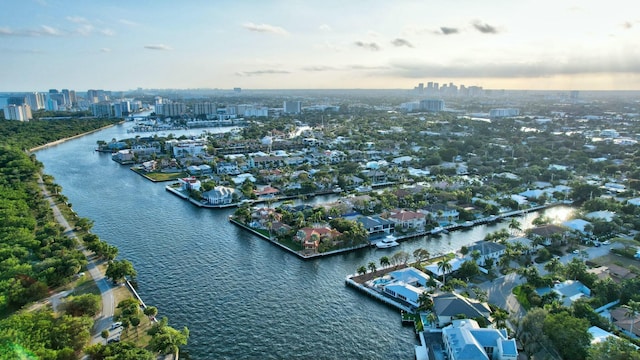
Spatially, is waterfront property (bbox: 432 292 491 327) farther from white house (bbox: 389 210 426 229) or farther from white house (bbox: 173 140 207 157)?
white house (bbox: 173 140 207 157)

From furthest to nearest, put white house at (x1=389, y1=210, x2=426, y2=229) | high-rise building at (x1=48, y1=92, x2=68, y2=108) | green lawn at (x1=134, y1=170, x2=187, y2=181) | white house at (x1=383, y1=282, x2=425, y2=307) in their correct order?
1. high-rise building at (x1=48, y1=92, x2=68, y2=108)
2. green lawn at (x1=134, y1=170, x2=187, y2=181)
3. white house at (x1=389, y1=210, x2=426, y2=229)
4. white house at (x1=383, y1=282, x2=425, y2=307)

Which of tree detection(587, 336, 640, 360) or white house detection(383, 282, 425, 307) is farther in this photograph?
white house detection(383, 282, 425, 307)

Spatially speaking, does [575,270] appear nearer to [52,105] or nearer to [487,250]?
[487,250]

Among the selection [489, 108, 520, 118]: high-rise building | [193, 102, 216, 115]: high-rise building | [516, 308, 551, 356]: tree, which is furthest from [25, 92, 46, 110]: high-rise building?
[516, 308, 551, 356]: tree

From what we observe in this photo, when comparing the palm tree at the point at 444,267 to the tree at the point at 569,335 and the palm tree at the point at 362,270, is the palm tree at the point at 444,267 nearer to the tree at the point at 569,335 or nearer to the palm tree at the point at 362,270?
the palm tree at the point at 362,270

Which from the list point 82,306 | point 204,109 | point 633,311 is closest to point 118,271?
point 82,306

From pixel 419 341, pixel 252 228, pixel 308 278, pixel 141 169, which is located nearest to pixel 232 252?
pixel 252 228
